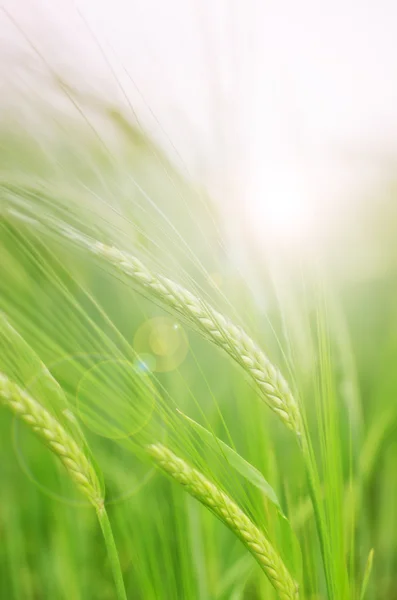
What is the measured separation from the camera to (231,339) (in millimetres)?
419

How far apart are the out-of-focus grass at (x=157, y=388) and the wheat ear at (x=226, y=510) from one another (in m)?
0.03

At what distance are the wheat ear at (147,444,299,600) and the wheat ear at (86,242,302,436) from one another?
10 cm

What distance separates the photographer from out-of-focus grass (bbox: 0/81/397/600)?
1.55ft

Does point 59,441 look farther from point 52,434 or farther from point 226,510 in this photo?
point 226,510

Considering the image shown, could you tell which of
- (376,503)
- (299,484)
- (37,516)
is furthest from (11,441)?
(376,503)

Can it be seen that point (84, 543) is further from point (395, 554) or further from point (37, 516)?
point (395, 554)

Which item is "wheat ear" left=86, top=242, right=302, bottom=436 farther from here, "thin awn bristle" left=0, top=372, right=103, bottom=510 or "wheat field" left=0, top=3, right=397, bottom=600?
"thin awn bristle" left=0, top=372, right=103, bottom=510

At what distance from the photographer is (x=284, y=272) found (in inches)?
22.8

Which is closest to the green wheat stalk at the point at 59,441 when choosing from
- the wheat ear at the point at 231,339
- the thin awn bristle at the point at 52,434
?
the thin awn bristle at the point at 52,434

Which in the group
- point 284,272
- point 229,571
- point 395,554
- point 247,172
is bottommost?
point 395,554

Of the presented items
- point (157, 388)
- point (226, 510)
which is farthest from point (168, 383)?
point (226, 510)

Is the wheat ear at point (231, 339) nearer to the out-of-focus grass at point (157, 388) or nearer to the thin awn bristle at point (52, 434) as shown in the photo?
the out-of-focus grass at point (157, 388)

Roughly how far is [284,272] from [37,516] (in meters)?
0.45

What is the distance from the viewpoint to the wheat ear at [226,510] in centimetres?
42
